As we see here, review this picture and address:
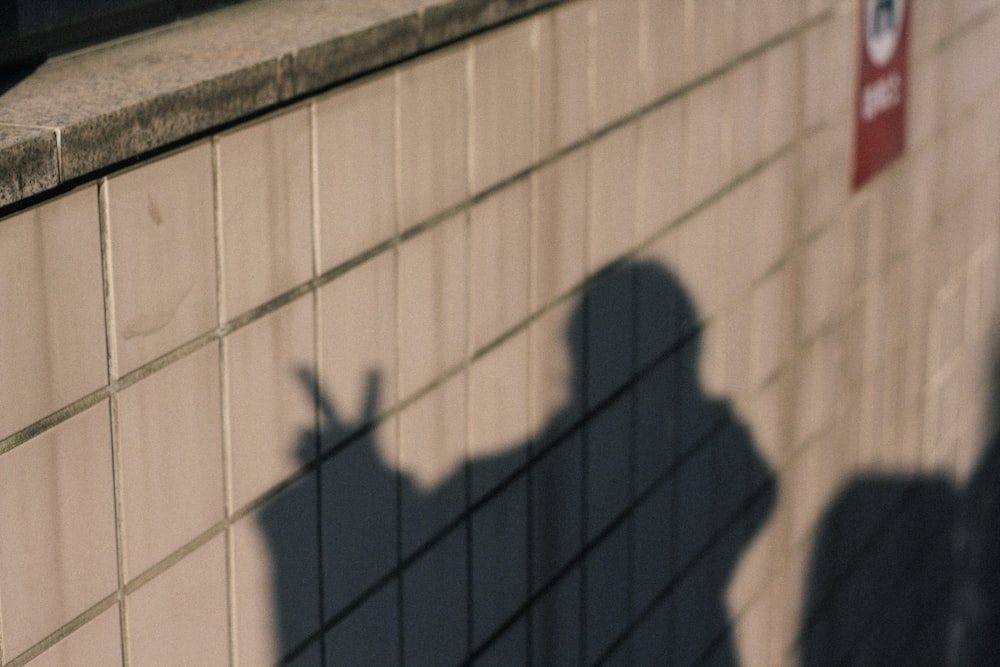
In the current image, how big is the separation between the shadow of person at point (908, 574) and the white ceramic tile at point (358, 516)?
2174mm

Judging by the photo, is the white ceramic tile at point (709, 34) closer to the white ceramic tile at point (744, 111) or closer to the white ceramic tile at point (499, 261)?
the white ceramic tile at point (744, 111)

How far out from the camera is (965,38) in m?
4.89

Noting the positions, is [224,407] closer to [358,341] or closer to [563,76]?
[358,341]

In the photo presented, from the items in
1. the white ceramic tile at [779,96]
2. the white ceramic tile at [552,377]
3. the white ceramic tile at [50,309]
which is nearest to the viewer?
the white ceramic tile at [50,309]

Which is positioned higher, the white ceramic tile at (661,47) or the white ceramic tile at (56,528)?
the white ceramic tile at (661,47)

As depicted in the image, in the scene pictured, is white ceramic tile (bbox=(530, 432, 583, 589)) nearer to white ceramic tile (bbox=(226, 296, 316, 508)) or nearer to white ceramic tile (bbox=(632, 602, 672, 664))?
white ceramic tile (bbox=(632, 602, 672, 664))

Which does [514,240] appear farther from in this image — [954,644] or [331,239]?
[954,644]

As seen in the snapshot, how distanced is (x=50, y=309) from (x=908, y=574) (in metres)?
4.04

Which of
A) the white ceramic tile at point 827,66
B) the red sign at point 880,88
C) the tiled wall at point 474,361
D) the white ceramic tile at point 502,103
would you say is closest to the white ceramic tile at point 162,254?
the tiled wall at point 474,361

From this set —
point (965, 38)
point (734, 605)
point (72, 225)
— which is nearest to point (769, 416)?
point (734, 605)

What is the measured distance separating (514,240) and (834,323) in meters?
1.80

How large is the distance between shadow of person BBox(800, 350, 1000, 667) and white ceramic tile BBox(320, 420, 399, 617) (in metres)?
2.17

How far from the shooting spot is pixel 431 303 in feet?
7.64

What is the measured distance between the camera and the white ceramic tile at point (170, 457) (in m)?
1.77
